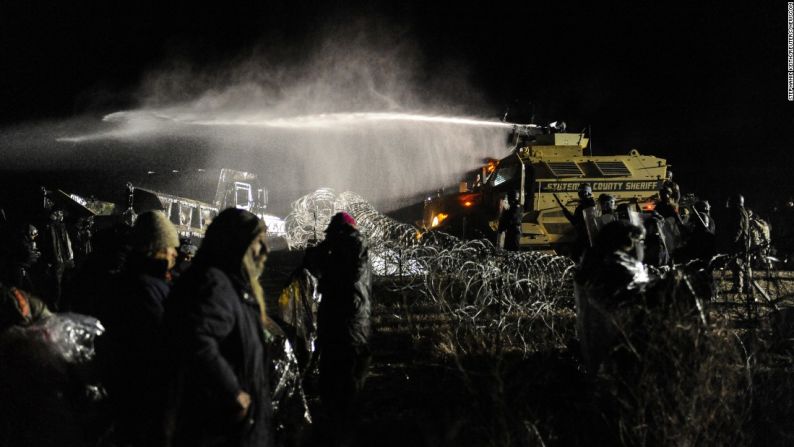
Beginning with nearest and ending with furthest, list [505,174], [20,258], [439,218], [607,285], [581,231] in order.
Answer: [607,285], [581,231], [20,258], [505,174], [439,218]

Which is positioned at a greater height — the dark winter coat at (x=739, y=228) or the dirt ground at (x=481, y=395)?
the dark winter coat at (x=739, y=228)

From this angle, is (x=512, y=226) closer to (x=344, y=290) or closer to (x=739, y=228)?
(x=739, y=228)

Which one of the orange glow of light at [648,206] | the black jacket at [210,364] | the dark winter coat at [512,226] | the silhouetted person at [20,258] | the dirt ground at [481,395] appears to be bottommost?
the dirt ground at [481,395]

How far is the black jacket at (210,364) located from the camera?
2.36 m

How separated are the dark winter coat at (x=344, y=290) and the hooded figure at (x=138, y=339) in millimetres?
1781

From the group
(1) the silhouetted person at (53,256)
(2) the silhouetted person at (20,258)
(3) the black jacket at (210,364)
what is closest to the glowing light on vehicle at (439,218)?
(1) the silhouetted person at (53,256)

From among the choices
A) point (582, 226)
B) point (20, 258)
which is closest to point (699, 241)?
point (582, 226)

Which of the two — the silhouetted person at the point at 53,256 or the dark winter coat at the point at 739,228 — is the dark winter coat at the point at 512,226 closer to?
the dark winter coat at the point at 739,228

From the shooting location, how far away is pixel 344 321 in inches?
185

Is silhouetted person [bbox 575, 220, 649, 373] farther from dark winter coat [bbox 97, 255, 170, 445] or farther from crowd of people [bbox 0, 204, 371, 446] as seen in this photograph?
dark winter coat [bbox 97, 255, 170, 445]

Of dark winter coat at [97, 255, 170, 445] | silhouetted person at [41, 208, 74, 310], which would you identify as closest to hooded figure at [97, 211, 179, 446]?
dark winter coat at [97, 255, 170, 445]

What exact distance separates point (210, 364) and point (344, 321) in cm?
239

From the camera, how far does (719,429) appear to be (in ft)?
11.5

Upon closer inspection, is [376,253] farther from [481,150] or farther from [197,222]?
[481,150]
